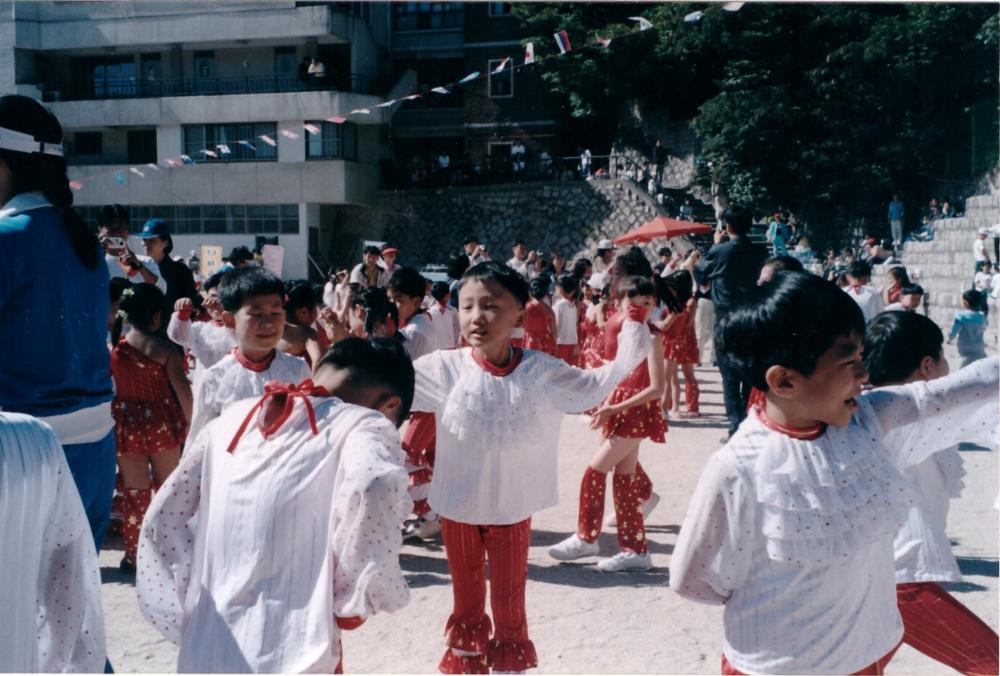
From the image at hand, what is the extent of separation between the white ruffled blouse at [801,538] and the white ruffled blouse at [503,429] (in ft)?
4.52

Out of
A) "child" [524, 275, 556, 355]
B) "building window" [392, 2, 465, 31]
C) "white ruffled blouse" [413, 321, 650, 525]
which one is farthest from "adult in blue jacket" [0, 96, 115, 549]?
"building window" [392, 2, 465, 31]

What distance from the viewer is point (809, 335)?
7.18 feet

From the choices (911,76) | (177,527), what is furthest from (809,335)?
(911,76)

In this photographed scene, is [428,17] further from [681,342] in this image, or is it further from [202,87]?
[681,342]

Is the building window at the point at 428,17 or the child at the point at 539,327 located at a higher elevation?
the building window at the point at 428,17

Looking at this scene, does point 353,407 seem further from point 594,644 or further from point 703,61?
point 703,61

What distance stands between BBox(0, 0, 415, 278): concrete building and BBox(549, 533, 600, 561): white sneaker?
26.9 meters

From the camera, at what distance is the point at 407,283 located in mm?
6023

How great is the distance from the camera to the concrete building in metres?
30.7

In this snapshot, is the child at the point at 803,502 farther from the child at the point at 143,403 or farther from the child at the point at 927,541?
the child at the point at 143,403

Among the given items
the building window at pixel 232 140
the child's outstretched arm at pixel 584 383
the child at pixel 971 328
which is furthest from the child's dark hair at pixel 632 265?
the building window at pixel 232 140

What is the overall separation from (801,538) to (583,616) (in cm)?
260

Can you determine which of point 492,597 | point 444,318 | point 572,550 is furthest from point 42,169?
point 444,318

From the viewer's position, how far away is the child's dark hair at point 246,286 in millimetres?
3982
